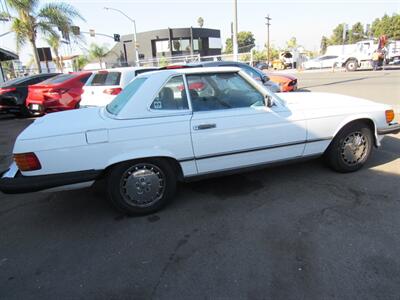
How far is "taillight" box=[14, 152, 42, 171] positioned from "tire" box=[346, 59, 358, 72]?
1016 inches

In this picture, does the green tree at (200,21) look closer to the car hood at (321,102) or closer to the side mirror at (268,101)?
the car hood at (321,102)

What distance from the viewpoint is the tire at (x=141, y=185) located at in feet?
10.6

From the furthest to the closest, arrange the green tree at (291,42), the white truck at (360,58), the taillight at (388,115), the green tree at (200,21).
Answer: the green tree at (200,21) < the green tree at (291,42) < the white truck at (360,58) < the taillight at (388,115)

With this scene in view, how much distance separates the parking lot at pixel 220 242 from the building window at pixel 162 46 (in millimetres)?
50985

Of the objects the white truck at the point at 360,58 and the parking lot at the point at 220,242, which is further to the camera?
the white truck at the point at 360,58

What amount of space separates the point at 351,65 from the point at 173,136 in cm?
2508

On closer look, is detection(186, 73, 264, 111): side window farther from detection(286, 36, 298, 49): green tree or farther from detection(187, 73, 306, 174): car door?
detection(286, 36, 298, 49): green tree

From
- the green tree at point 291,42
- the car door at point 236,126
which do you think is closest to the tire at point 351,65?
the car door at point 236,126

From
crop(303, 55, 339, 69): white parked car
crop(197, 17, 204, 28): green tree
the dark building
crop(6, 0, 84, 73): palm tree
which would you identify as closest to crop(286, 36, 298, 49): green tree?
crop(197, 17, 204, 28): green tree

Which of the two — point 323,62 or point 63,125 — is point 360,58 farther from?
point 63,125

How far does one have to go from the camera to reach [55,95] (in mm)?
8711

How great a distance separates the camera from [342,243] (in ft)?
9.00

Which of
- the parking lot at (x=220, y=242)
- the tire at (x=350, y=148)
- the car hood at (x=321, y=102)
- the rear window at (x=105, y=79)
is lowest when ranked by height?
the parking lot at (x=220, y=242)

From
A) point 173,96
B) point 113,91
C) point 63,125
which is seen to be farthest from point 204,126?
point 113,91
